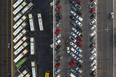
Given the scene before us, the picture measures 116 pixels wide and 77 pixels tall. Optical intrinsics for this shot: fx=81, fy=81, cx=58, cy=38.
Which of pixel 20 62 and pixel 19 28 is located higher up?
pixel 19 28

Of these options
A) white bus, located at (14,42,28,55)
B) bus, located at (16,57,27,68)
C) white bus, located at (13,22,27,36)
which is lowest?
bus, located at (16,57,27,68)

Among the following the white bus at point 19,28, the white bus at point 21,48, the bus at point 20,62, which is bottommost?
the bus at point 20,62

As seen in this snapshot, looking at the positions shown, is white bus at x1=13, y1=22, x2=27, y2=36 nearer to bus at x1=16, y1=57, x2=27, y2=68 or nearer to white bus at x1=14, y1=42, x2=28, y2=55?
white bus at x1=14, y1=42, x2=28, y2=55

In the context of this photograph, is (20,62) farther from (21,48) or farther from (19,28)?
(19,28)

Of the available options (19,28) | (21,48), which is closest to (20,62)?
(21,48)

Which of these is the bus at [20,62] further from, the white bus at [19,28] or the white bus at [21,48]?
the white bus at [19,28]

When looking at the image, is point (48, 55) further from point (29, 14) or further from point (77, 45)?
point (29, 14)

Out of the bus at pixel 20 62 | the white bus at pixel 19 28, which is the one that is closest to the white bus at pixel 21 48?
the bus at pixel 20 62

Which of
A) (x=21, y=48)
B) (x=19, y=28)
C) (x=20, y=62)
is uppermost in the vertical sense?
(x=19, y=28)

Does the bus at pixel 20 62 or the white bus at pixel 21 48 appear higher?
the white bus at pixel 21 48

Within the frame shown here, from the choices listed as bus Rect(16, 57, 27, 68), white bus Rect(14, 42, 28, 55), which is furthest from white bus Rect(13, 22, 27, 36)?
bus Rect(16, 57, 27, 68)
